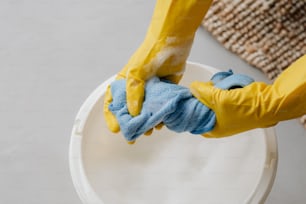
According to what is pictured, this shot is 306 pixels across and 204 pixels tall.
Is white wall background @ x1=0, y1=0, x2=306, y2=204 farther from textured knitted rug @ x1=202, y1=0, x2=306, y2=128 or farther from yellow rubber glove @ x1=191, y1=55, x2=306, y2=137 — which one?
yellow rubber glove @ x1=191, y1=55, x2=306, y2=137

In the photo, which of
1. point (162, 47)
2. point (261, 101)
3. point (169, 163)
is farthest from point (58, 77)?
point (261, 101)

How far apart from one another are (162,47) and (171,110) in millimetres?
107

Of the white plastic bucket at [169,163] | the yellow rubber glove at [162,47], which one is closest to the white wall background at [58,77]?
the white plastic bucket at [169,163]

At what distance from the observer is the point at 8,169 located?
1092 mm

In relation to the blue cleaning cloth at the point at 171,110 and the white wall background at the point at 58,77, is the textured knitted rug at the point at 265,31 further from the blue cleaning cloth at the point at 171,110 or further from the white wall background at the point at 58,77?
the blue cleaning cloth at the point at 171,110

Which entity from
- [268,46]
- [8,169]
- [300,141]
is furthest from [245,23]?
[8,169]

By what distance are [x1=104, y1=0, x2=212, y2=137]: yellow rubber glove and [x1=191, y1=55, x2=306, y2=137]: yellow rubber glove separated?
0.32 ft

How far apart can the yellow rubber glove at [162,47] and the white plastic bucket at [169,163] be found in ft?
0.43

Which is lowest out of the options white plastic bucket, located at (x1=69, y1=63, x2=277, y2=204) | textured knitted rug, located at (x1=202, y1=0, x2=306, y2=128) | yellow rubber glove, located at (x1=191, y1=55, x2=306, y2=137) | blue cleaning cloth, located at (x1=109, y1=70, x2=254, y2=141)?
white plastic bucket, located at (x1=69, y1=63, x2=277, y2=204)

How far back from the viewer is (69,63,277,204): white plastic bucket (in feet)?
3.00

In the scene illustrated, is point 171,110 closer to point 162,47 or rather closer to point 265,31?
point 162,47

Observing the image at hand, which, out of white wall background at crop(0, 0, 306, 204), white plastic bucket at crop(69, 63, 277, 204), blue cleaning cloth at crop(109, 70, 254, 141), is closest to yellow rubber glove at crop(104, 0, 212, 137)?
blue cleaning cloth at crop(109, 70, 254, 141)

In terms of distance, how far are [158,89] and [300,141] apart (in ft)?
1.52

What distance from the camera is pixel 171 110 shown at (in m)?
0.74
